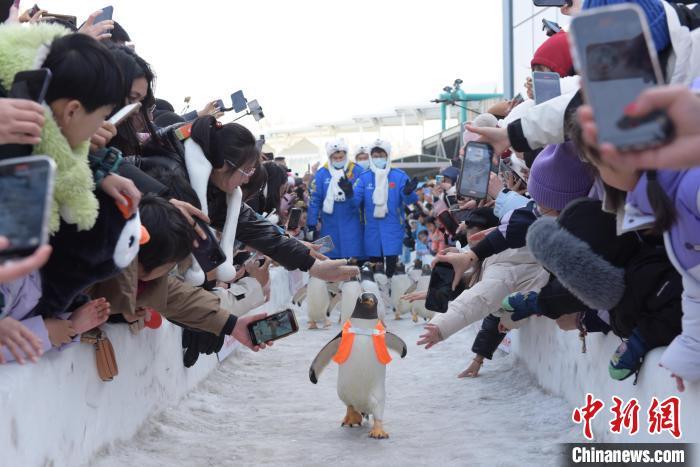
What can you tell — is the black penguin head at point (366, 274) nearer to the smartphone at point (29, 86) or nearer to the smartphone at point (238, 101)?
the smartphone at point (238, 101)

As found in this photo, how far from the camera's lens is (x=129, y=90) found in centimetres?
399

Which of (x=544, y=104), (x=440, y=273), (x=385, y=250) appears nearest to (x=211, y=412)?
(x=440, y=273)

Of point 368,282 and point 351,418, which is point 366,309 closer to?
point 351,418

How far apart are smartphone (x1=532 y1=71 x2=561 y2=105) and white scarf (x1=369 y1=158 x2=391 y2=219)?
759 centimetres

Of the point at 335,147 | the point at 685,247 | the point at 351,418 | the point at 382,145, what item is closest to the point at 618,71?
the point at 685,247

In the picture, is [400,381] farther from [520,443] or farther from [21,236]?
[21,236]

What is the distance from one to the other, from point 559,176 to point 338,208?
772 cm

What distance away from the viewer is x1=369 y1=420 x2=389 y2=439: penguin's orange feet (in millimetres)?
4492

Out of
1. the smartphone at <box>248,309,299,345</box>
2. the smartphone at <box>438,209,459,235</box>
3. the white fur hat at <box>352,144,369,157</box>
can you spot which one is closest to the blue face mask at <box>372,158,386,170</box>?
the white fur hat at <box>352,144,369,157</box>

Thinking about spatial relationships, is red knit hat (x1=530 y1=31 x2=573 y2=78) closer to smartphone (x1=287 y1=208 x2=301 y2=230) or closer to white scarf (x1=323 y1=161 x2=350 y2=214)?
smartphone (x1=287 y1=208 x2=301 y2=230)

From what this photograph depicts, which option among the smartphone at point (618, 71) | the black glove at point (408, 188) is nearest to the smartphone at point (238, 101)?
the black glove at point (408, 188)

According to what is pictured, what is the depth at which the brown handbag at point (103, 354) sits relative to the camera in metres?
3.69

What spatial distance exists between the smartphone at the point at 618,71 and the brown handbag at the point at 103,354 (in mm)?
2751

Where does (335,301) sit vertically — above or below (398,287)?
above
